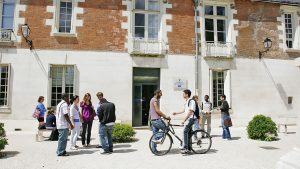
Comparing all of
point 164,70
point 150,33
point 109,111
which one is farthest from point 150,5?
point 109,111

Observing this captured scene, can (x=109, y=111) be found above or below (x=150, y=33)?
below

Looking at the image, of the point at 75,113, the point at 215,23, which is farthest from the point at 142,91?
the point at 75,113

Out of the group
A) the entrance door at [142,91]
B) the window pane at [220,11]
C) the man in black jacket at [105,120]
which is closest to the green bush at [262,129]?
the entrance door at [142,91]

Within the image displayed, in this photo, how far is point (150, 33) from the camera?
1552cm

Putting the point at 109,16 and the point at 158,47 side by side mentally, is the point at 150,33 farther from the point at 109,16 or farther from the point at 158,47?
the point at 109,16

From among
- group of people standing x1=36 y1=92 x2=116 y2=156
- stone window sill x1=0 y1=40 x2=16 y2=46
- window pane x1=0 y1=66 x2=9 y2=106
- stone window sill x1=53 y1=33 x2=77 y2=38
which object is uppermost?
stone window sill x1=53 y1=33 x2=77 y2=38

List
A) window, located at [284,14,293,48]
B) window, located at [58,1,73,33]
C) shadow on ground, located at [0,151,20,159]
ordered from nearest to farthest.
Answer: shadow on ground, located at [0,151,20,159] < window, located at [58,1,73,33] < window, located at [284,14,293,48]

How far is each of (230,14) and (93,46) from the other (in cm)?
786

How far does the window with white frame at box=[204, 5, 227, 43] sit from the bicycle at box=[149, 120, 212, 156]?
8.55 meters

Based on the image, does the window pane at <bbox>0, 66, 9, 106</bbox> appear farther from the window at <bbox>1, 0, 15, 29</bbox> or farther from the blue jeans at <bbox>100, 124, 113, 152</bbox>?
the blue jeans at <bbox>100, 124, 113, 152</bbox>

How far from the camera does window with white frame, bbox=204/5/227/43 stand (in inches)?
640

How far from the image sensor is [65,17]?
1460 centimetres

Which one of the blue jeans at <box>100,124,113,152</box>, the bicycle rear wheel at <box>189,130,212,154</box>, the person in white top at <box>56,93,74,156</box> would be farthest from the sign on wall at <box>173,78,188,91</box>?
the person in white top at <box>56,93,74,156</box>

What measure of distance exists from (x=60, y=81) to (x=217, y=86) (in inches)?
329
